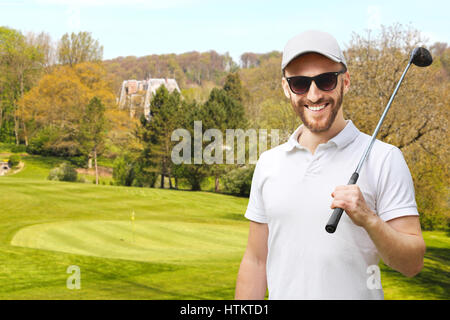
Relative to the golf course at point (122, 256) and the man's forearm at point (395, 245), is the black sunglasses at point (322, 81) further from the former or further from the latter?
the golf course at point (122, 256)

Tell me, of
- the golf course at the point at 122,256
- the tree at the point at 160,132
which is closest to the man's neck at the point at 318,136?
the golf course at the point at 122,256

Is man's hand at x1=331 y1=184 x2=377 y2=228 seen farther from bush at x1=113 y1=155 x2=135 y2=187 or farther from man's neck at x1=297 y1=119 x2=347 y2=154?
bush at x1=113 y1=155 x2=135 y2=187

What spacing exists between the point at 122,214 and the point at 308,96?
29.2 m

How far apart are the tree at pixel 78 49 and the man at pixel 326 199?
189 feet

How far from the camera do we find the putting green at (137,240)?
1633 cm

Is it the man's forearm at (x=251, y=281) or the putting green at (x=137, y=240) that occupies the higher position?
the man's forearm at (x=251, y=281)

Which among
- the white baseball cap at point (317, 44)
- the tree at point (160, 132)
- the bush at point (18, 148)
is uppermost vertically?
the white baseball cap at point (317, 44)

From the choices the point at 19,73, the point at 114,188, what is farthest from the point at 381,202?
the point at 19,73

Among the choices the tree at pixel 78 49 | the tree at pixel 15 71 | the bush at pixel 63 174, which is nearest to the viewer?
the bush at pixel 63 174

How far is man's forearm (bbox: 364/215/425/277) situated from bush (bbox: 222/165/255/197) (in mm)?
36241

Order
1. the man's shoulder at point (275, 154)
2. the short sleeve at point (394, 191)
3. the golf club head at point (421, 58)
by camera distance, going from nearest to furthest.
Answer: the short sleeve at point (394, 191) → the man's shoulder at point (275, 154) → the golf club head at point (421, 58)

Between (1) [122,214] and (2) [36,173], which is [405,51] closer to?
(1) [122,214]

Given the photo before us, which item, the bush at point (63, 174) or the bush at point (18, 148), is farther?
the bush at point (18, 148)

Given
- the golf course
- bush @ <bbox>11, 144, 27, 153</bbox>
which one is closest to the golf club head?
the golf course
